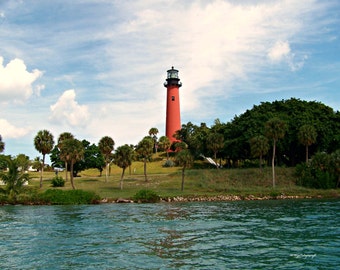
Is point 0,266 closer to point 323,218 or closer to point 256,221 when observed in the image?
point 256,221

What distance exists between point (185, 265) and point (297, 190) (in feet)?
165

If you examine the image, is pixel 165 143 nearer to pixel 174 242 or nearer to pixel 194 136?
pixel 194 136

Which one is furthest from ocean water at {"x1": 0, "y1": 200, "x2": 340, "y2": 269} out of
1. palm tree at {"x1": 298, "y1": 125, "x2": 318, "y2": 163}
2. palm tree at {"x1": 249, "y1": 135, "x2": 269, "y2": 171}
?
palm tree at {"x1": 298, "y1": 125, "x2": 318, "y2": 163}

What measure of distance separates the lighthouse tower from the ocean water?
86012 millimetres

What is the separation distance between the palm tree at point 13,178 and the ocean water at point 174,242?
66.0 feet

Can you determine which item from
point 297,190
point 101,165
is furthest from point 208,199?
point 101,165

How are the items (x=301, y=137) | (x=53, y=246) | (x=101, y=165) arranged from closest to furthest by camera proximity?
(x=53, y=246)
(x=301, y=137)
(x=101, y=165)

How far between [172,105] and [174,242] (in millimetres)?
97221

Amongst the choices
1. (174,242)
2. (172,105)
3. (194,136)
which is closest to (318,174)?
(194,136)

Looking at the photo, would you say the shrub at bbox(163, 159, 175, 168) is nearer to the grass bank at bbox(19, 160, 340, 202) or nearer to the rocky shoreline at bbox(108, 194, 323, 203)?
the grass bank at bbox(19, 160, 340, 202)

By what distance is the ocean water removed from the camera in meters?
17.4

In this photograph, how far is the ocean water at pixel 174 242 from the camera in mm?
17422

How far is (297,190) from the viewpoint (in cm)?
6291

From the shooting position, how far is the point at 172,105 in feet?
388
